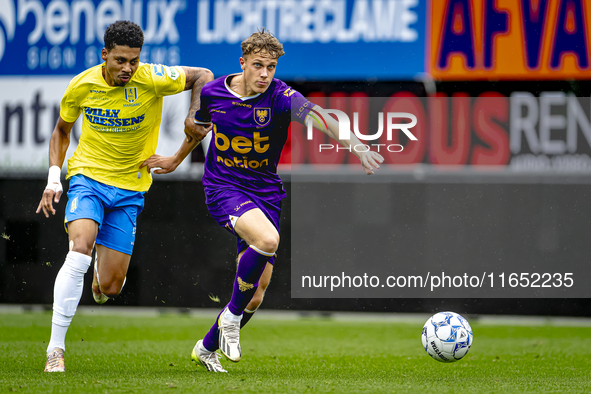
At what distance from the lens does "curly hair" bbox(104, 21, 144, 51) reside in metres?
4.39

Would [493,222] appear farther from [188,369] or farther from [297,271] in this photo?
[188,369]

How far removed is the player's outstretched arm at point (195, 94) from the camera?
4727mm

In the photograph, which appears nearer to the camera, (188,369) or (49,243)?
(188,369)

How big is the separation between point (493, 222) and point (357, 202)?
60.5 inches

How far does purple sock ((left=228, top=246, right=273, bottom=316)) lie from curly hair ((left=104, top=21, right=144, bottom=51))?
145 cm

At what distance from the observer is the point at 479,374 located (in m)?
4.60

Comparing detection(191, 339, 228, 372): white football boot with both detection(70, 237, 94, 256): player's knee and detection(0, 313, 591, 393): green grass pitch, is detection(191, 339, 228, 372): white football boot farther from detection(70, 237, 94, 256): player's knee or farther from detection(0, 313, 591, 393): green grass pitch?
detection(70, 237, 94, 256): player's knee

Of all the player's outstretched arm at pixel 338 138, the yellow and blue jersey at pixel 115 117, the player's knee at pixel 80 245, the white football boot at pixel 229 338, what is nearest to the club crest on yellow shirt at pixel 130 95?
the yellow and blue jersey at pixel 115 117

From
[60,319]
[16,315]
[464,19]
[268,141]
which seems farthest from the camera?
[16,315]

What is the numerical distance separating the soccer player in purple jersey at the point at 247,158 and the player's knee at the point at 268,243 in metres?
0.02

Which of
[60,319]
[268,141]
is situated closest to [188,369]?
[60,319]

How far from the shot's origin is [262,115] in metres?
4.48

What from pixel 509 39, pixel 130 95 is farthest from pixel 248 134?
pixel 509 39

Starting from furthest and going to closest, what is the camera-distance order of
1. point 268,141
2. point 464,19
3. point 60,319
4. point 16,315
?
1. point 16,315
2. point 464,19
3. point 268,141
4. point 60,319
